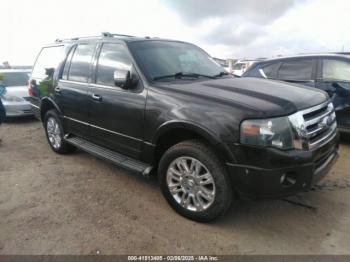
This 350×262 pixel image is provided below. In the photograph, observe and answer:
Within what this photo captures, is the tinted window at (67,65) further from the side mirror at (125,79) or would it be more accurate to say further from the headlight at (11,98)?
the headlight at (11,98)

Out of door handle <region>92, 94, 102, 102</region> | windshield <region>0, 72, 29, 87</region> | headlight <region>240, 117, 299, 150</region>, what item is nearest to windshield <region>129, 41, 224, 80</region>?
door handle <region>92, 94, 102, 102</region>

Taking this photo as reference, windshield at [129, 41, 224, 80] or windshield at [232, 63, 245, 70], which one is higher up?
windshield at [232, 63, 245, 70]

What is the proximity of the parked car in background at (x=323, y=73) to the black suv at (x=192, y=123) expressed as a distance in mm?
2213

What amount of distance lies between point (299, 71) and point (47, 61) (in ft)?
16.2

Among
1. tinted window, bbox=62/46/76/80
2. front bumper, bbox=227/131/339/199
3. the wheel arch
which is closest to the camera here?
front bumper, bbox=227/131/339/199

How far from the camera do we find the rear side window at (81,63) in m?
4.15

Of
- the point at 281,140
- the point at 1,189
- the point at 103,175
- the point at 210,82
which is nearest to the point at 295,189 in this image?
the point at 281,140

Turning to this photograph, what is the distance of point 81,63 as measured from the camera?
430 cm

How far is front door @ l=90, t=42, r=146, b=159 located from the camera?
3.35m

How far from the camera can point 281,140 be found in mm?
2516

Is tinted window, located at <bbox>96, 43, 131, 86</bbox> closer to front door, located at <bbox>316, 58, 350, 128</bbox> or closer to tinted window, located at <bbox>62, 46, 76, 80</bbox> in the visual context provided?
tinted window, located at <bbox>62, 46, 76, 80</bbox>

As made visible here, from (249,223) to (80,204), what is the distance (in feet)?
6.53

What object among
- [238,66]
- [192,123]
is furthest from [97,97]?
[238,66]

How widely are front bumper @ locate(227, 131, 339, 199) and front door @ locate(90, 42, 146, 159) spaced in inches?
50.5
